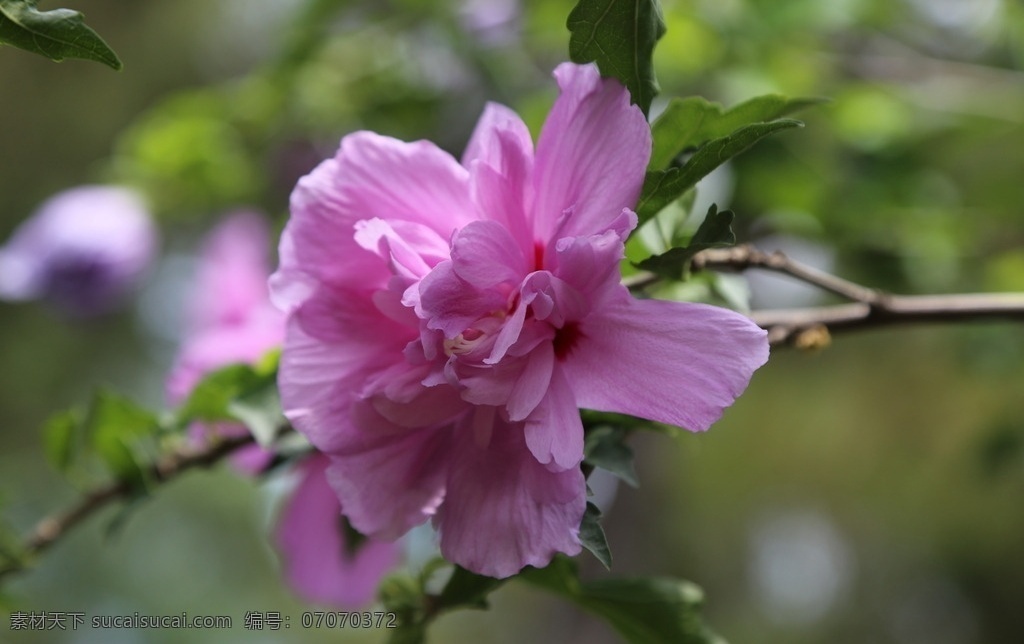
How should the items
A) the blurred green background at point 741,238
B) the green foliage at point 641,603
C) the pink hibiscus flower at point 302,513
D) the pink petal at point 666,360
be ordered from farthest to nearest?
the blurred green background at point 741,238
the pink hibiscus flower at point 302,513
the green foliage at point 641,603
the pink petal at point 666,360

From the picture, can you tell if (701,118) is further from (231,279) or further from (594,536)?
(231,279)

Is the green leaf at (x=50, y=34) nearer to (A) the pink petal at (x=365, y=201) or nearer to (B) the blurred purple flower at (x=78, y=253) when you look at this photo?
(A) the pink petal at (x=365, y=201)

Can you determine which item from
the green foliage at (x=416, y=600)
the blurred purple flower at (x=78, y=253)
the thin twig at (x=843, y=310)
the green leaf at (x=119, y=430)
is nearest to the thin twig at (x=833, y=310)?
the thin twig at (x=843, y=310)

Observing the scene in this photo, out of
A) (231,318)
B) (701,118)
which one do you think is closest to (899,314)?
(701,118)

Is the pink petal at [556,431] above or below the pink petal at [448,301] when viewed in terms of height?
below

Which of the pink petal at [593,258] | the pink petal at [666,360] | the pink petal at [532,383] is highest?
the pink petal at [593,258]

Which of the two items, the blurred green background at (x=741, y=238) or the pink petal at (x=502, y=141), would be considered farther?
the blurred green background at (x=741, y=238)

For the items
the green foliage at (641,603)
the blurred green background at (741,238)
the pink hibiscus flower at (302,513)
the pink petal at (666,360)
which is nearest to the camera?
the pink petal at (666,360)
